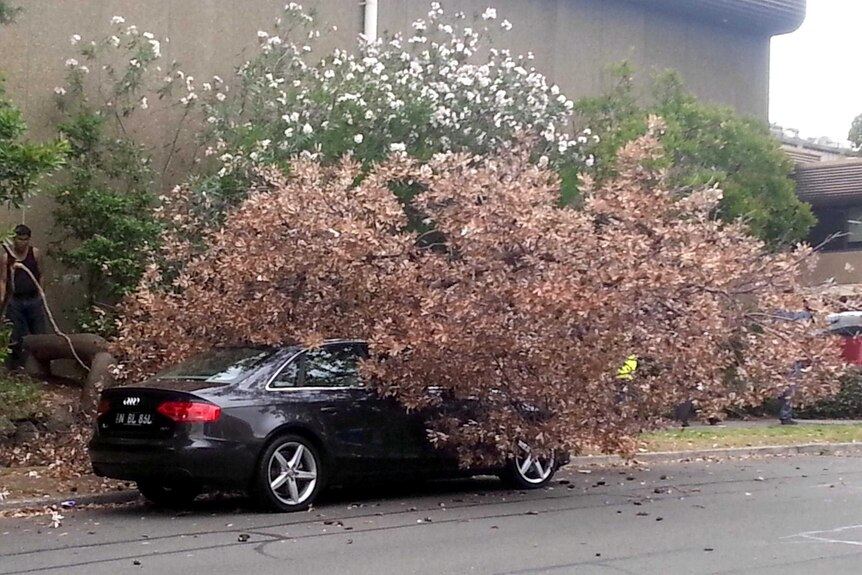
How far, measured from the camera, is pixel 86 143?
60.8 ft

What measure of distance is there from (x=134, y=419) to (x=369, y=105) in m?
7.49

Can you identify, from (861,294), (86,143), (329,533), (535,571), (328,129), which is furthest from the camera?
(86,143)

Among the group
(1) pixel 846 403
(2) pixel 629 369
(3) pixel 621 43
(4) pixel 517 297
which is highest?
(3) pixel 621 43

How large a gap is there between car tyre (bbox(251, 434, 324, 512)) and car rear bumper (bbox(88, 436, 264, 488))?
0.14 meters

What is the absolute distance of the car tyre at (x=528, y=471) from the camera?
514 inches

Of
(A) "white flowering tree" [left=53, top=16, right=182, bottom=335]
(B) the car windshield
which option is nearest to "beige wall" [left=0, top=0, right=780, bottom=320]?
(A) "white flowering tree" [left=53, top=16, right=182, bottom=335]

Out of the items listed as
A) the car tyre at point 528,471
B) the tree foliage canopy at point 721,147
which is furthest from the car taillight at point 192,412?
the tree foliage canopy at point 721,147

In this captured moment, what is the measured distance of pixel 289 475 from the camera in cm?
1137

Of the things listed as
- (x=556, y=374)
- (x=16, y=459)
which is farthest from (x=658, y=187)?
(x=16, y=459)

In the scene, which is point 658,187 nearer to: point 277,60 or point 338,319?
point 338,319

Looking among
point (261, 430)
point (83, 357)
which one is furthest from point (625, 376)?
point (83, 357)

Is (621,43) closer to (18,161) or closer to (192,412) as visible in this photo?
(18,161)

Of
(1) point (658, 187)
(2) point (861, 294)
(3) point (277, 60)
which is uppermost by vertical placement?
(3) point (277, 60)

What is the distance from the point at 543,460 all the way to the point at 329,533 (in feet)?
11.8
